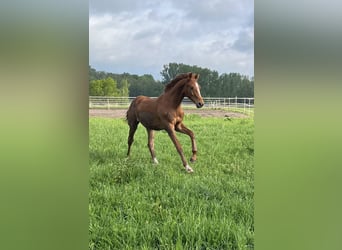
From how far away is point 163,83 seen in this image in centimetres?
146

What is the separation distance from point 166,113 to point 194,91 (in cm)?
16

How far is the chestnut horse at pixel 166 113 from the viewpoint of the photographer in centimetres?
146

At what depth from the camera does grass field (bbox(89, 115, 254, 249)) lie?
1355 mm

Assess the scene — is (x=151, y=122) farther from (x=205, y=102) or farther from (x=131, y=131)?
(x=205, y=102)

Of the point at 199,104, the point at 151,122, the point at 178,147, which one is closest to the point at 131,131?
the point at 151,122

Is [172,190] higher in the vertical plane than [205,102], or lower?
lower

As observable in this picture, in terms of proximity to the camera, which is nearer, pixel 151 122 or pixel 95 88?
pixel 95 88

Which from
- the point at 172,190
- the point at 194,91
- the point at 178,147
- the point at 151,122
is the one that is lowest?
the point at 172,190

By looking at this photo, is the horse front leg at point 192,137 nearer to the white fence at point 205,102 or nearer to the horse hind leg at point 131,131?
the white fence at point 205,102

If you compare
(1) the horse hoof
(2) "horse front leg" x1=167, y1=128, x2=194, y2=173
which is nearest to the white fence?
(2) "horse front leg" x1=167, y1=128, x2=194, y2=173

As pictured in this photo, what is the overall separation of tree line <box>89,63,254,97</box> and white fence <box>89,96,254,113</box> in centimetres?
2
